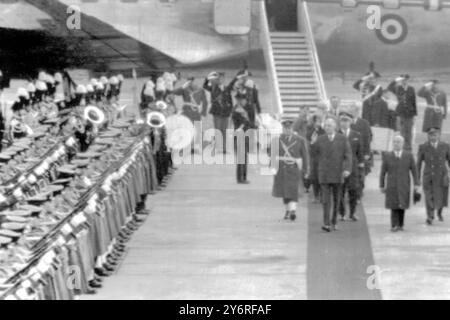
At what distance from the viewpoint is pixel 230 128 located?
26641mm

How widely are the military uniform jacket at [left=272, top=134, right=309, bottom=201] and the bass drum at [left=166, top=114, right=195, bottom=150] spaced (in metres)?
6.12

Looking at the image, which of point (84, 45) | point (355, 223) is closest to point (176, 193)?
point (355, 223)

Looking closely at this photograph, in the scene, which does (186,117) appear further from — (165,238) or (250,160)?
(165,238)

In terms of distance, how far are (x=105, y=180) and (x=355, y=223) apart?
414cm

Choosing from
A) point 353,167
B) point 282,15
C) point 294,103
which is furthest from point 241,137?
point 282,15

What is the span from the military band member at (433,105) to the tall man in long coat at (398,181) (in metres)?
8.33

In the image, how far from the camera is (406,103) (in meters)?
24.8

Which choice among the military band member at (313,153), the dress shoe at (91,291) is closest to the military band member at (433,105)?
the military band member at (313,153)

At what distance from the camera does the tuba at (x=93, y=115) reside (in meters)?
21.0

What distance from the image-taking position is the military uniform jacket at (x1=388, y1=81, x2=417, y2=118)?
24.9 m

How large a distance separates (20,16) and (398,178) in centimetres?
1331

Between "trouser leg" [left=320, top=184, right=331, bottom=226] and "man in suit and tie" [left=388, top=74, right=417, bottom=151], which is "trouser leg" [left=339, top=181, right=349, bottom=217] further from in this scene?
"man in suit and tie" [left=388, top=74, right=417, bottom=151]

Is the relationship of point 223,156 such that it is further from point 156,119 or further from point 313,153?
point 313,153

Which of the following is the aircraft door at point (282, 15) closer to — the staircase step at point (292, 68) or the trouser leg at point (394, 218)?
the staircase step at point (292, 68)
